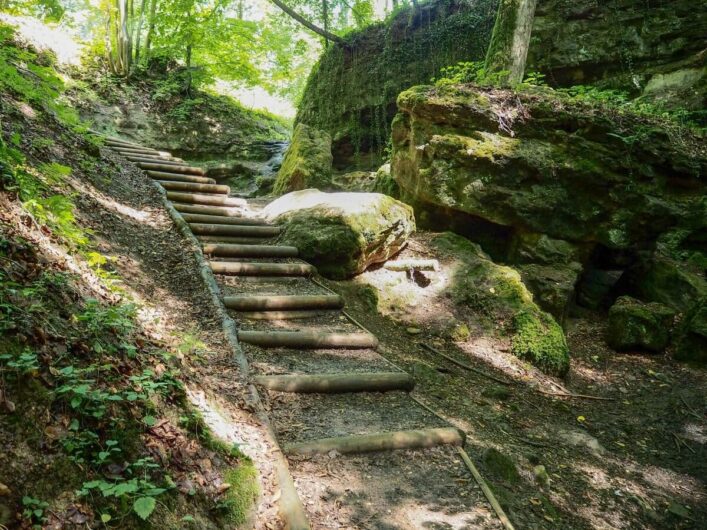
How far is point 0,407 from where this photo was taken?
161 centimetres

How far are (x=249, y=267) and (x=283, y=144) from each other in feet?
28.5

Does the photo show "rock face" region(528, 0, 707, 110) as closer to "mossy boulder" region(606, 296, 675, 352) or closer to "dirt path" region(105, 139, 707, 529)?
"mossy boulder" region(606, 296, 675, 352)

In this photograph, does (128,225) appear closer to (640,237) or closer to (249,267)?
(249,267)

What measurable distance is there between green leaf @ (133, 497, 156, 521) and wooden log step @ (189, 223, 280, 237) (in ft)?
14.9

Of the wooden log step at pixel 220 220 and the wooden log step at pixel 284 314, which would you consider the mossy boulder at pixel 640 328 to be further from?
the wooden log step at pixel 220 220

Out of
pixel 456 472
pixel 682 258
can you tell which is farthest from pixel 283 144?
pixel 456 472

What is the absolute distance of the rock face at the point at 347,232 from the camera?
554cm

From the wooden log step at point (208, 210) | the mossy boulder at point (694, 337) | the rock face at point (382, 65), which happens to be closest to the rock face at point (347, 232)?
the wooden log step at point (208, 210)

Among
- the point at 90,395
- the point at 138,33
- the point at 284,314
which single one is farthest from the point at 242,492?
the point at 138,33

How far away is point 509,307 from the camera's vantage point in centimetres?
572

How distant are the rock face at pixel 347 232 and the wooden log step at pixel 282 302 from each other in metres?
0.86

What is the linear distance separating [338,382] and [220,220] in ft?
12.4

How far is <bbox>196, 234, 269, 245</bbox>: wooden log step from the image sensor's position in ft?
19.0

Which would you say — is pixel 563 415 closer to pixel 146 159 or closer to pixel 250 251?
pixel 250 251
